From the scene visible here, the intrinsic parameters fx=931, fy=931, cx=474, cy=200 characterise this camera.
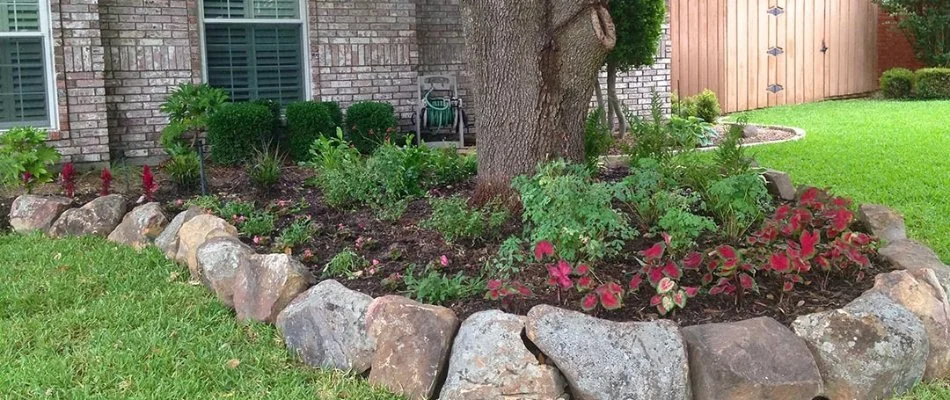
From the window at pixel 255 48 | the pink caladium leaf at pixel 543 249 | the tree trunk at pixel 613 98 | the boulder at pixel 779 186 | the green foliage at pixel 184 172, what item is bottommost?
the pink caladium leaf at pixel 543 249

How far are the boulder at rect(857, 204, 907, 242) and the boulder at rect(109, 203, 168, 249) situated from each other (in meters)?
3.86

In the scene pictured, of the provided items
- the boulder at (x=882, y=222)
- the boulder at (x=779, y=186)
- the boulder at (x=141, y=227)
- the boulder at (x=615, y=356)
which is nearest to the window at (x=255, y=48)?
the boulder at (x=141, y=227)

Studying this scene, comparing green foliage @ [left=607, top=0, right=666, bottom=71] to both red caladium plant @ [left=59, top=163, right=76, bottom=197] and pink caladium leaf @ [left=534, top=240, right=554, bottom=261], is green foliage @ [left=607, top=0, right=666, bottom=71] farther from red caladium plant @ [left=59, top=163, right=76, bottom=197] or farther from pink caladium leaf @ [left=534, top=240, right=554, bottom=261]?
pink caladium leaf @ [left=534, top=240, right=554, bottom=261]

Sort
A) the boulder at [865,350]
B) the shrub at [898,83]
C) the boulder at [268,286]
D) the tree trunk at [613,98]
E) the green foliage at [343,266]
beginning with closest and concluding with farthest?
the boulder at [865,350] → the boulder at [268,286] → the green foliage at [343,266] → the tree trunk at [613,98] → the shrub at [898,83]

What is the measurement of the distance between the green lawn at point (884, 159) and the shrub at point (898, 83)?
2.26 meters

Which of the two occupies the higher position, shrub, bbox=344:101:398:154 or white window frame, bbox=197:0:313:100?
white window frame, bbox=197:0:313:100

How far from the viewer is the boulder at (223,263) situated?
4.30 meters

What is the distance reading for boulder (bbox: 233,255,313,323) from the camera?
393 centimetres

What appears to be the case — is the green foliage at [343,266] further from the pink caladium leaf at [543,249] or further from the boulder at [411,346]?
the pink caladium leaf at [543,249]

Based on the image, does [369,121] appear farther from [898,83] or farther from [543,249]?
[898,83]

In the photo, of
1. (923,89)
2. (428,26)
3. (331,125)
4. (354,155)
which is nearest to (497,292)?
(354,155)

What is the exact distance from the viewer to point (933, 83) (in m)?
14.1

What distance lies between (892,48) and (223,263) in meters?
14.6

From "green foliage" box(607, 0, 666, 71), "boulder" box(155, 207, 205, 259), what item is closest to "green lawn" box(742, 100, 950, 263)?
"green foliage" box(607, 0, 666, 71)
